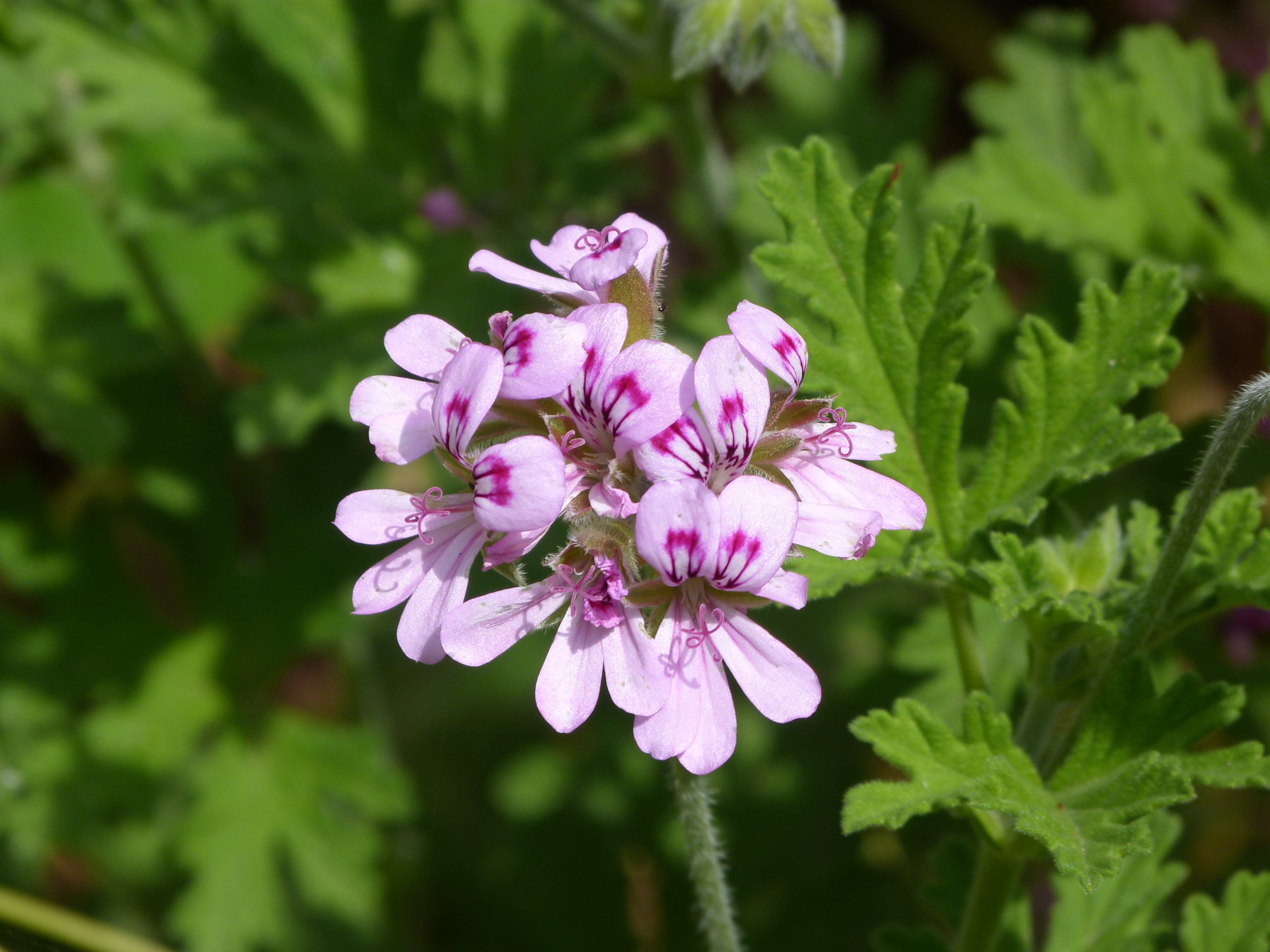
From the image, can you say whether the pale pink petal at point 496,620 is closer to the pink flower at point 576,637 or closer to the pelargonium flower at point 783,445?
the pink flower at point 576,637

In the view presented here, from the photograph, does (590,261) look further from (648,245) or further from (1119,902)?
(1119,902)

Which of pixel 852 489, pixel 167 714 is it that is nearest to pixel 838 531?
pixel 852 489

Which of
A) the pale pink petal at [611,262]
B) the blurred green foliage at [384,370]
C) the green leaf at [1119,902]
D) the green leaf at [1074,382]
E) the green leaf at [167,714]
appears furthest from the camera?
the green leaf at [167,714]

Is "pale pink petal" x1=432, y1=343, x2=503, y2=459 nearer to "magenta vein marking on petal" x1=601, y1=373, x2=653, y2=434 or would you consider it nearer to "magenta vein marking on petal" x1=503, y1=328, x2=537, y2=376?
"magenta vein marking on petal" x1=503, y1=328, x2=537, y2=376

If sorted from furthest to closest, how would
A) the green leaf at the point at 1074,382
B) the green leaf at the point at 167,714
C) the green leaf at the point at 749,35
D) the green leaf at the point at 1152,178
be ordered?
the green leaf at the point at 167,714
the green leaf at the point at 1152,178
the green leaf at the point at 749,35
the green leaf at the point at 1074,382

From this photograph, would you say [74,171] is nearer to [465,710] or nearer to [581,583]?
[465,710]

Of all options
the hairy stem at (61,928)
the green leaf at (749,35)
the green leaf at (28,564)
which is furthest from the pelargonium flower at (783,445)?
the green leaf at (28,564)

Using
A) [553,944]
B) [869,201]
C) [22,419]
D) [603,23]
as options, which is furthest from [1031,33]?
[22,419]

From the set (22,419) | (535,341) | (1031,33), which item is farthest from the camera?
(22,419)
